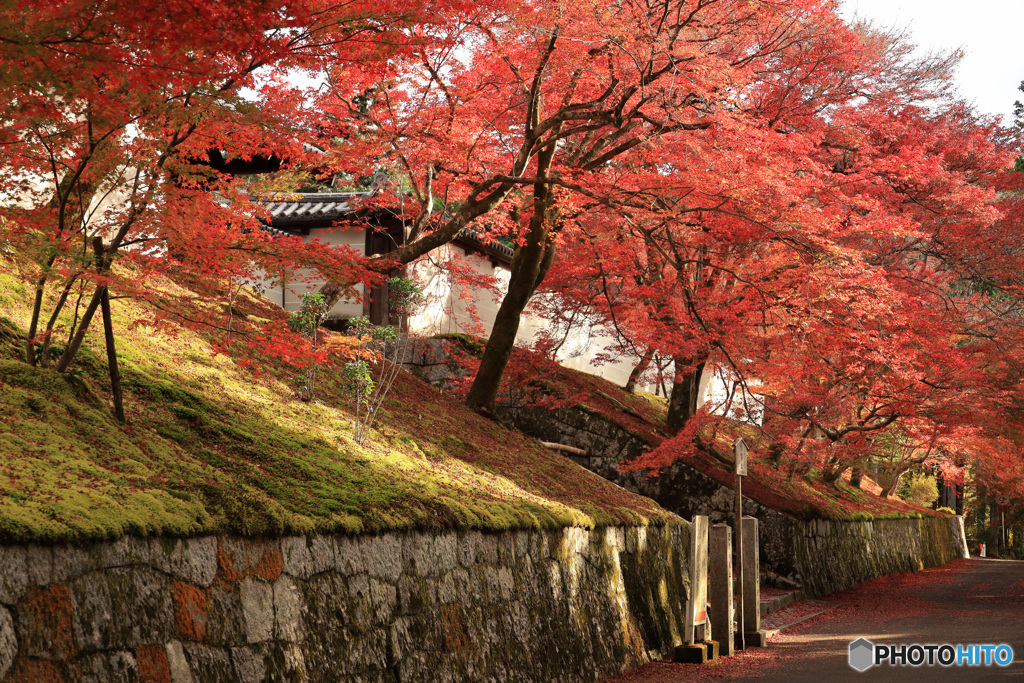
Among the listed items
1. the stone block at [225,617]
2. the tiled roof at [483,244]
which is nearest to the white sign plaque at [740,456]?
the stone block at [225,617]

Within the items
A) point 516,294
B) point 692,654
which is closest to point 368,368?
point 516,294

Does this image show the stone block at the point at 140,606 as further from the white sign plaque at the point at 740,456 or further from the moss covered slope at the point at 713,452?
the moss covered slope at the point at 713,452

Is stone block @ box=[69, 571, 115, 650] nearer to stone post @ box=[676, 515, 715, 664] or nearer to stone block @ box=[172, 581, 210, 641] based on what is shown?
stone block @ box=[172, 581, 210, 641]

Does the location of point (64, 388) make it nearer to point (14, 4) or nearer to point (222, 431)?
point (222, 431)

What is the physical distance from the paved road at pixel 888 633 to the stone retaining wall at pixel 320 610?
1.53 metres

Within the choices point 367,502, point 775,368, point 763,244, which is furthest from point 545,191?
point 367,502

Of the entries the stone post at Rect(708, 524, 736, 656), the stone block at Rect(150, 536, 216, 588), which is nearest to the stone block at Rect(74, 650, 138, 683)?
the stone block at Rect(150, 536, 216, 588)

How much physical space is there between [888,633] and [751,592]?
327 cm

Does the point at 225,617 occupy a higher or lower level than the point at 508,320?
lower

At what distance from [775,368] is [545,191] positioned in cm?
652

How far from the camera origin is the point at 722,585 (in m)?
11.3

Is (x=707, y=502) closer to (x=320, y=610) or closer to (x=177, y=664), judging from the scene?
(x=320, y=610)

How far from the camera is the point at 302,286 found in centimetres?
2139

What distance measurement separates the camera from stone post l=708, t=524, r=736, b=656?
11.3 meters
